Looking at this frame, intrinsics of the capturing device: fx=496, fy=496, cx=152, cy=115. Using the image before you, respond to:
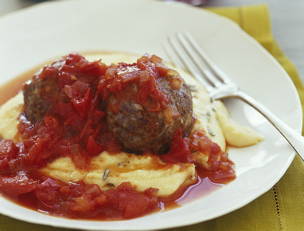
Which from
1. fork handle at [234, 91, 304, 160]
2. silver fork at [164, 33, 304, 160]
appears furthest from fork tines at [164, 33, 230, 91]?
fork handle at [234, 91, 304, 160]

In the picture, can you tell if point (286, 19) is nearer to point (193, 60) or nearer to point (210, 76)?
point (193, 60)

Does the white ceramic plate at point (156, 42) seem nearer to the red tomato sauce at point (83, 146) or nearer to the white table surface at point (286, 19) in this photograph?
the red tomato sauce at point (83, 146)

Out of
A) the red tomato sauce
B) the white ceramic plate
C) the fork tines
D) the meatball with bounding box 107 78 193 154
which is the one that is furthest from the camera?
the fork tines

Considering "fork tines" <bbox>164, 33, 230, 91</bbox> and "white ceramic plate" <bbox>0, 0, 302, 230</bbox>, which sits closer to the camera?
"white ceramic plate" <bbox>0, 0, 302, 230</bbox>

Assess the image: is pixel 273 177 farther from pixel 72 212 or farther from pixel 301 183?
pixel 72 212

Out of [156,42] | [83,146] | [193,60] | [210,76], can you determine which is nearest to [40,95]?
[83,146]

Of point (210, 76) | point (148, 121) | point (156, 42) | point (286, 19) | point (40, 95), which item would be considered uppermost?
point (40, 95)

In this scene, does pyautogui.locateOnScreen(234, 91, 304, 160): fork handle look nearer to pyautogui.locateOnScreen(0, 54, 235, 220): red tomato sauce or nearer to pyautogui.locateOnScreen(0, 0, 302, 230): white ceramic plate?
pyautogui.locateOnScreen(0, 0, 302, 230): white ceramic plate
